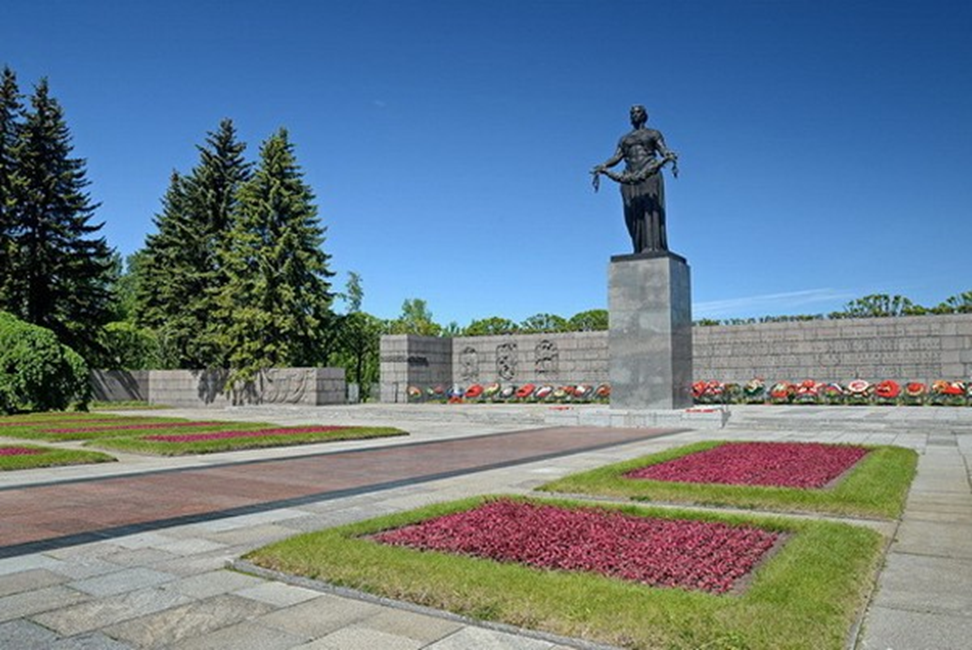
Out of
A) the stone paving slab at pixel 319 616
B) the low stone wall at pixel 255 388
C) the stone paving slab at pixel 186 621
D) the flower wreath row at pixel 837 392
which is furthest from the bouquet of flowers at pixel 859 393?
the stone paving slab at pixel 186 621

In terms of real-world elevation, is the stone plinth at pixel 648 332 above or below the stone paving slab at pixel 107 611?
above

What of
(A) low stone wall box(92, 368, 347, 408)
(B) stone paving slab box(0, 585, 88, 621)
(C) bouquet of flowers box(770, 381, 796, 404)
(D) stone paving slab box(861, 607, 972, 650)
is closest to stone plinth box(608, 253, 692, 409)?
(C) bouquet of flowers box(770, 381, 796, 404)

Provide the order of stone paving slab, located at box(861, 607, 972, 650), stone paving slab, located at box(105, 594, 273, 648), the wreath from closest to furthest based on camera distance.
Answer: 1. stone paving slab, located at box(861, 607, 972, 650)
2. stone paving slab, located at box(105, 594, 273, 648)
3. the wreath

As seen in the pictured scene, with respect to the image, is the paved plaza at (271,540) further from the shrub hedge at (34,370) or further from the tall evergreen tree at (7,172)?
the tall evergreen tree at (7,172)

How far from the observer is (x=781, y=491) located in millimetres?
→ 8250

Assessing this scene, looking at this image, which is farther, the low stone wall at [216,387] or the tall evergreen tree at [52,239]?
the tall evergreen tree at [52,239]

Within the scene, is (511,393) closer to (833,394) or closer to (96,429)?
(833,394)

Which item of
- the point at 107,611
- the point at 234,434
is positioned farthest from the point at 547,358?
the point at 107,611

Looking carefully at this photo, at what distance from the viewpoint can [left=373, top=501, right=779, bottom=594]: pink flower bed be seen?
16.6 feet

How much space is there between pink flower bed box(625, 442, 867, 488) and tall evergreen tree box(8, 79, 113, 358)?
35.3 m

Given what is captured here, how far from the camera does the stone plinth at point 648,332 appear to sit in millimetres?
19312

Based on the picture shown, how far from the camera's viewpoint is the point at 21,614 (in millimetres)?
4402

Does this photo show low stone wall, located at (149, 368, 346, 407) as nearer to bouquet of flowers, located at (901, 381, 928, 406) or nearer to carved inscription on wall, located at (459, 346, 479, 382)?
carved inscription on wall, located at (459, 346, 479, 382)

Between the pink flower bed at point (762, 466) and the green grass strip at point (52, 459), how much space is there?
881cm
